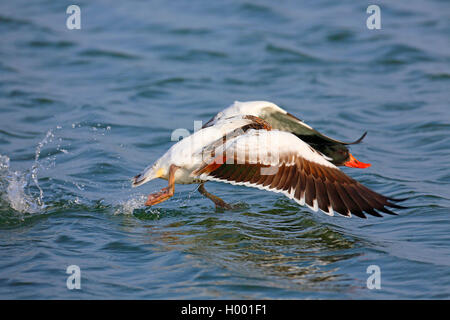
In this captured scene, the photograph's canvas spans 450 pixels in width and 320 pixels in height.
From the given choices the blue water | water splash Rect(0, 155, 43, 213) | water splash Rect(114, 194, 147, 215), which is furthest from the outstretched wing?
water splash Rect(0, 155, 43, 213)

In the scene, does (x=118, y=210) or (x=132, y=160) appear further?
(x=132, y=160)

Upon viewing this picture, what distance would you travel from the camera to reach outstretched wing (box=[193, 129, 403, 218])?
5371 millimetres

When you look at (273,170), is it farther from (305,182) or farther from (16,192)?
(16,192)

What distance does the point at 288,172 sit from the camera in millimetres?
5484

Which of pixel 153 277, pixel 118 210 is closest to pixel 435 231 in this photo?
pixel 153 277

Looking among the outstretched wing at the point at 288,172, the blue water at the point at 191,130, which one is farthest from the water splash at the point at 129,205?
the outstretched wing at the point at 288,172

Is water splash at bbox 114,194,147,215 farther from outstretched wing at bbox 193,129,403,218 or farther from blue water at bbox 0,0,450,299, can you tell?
outstretched wing at bbox 193,129,403,218

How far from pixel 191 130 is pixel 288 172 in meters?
3.93

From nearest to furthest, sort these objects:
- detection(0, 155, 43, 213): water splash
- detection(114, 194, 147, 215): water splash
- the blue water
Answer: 1. the blue water
2. detection(0, 155, 43, 213): water splash
3. detection(114, 194, 147, 215): water splash

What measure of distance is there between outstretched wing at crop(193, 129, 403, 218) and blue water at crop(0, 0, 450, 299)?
484mm
